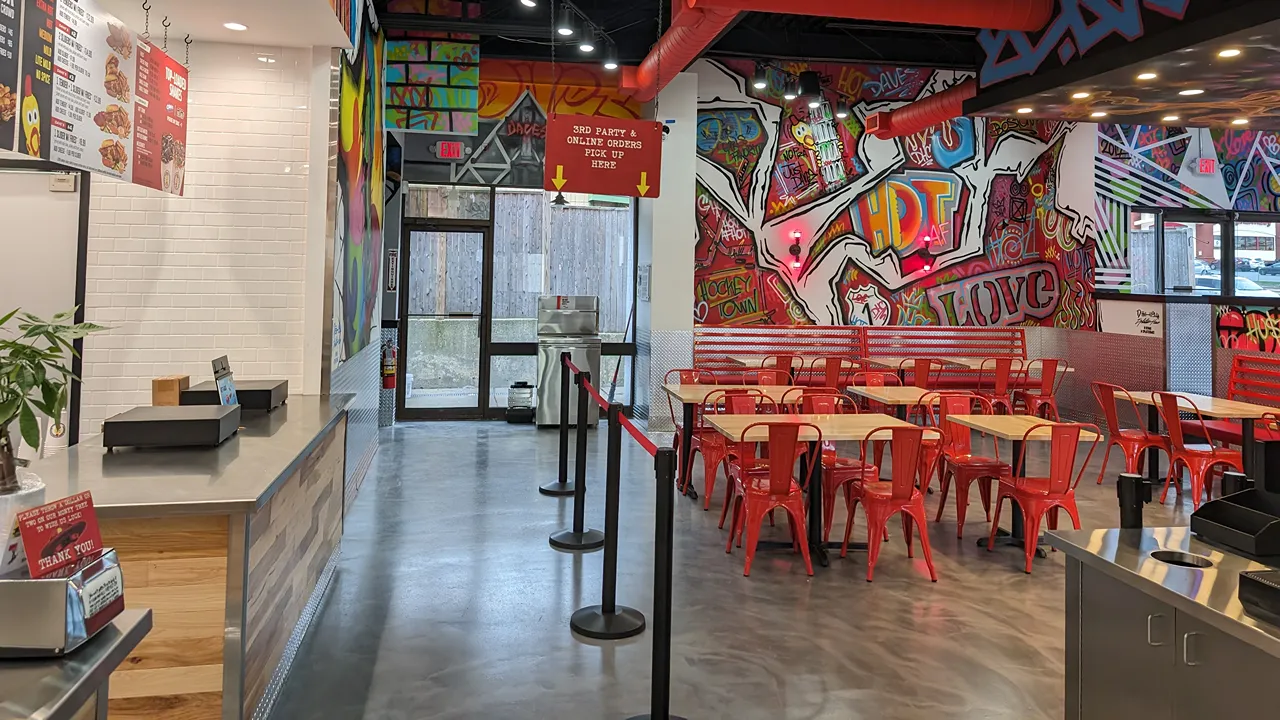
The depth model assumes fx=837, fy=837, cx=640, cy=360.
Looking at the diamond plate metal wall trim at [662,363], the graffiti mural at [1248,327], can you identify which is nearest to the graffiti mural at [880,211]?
the diamond plate metal wall trim at [662,363]

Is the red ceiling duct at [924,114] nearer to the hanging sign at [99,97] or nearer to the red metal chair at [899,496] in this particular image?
the red metal chair at [899,496]

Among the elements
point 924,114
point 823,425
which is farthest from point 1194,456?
point 924,114

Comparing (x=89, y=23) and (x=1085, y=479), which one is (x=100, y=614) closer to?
(x=89, y=23)

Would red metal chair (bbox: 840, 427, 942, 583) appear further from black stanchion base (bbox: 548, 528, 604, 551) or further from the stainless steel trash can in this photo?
the stainless steel trash can

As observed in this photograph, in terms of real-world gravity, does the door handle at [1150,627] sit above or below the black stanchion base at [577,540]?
above

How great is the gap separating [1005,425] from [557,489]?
3.44 meters

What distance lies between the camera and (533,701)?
3340 mm

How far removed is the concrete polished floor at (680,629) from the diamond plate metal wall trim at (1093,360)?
418 cm

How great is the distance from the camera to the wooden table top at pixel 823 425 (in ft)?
16.8

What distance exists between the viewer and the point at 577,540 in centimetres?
546

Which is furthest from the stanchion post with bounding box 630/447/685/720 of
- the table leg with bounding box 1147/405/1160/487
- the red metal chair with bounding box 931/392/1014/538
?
the table leg with bounding box 1147/405/1160/487

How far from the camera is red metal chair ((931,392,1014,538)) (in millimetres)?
5762

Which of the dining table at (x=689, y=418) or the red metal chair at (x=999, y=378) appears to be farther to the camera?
the red metal chair at (x=999, y=378)

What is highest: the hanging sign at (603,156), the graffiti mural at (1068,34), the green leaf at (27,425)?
the graffiti mural at (1068,34)
